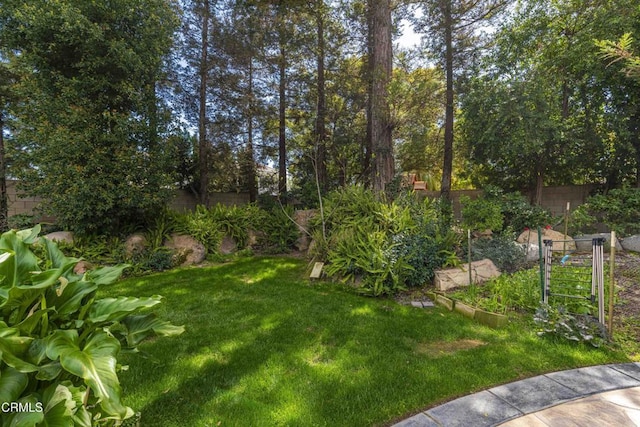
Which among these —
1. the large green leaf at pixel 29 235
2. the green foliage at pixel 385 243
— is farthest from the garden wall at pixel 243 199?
the large green leaf at pixel 29 235

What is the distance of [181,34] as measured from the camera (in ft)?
26.1

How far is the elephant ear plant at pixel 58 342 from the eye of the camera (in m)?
0.93

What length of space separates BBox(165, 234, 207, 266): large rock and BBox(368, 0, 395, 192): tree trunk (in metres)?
3.78

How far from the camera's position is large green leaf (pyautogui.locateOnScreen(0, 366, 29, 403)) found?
91 centimetres

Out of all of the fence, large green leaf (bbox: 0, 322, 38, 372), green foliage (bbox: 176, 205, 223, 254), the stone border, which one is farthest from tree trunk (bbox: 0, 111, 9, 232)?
the fence

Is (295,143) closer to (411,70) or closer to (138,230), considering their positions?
(411,70)

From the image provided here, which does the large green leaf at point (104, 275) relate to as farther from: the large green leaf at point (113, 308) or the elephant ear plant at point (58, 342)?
the large green leaf at point (113, 308)

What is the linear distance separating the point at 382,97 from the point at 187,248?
485 centimetres

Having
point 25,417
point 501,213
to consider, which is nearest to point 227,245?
point 25,417

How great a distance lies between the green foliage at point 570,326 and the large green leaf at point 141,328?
9.75 ft

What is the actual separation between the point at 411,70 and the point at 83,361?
353 inches

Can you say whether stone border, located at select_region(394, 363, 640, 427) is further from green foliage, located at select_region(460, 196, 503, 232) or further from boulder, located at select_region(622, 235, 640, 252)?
boulder, located at select_region(622, 235, 640, 252)

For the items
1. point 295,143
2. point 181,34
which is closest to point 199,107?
point 181,34

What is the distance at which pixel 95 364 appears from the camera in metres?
0.99
